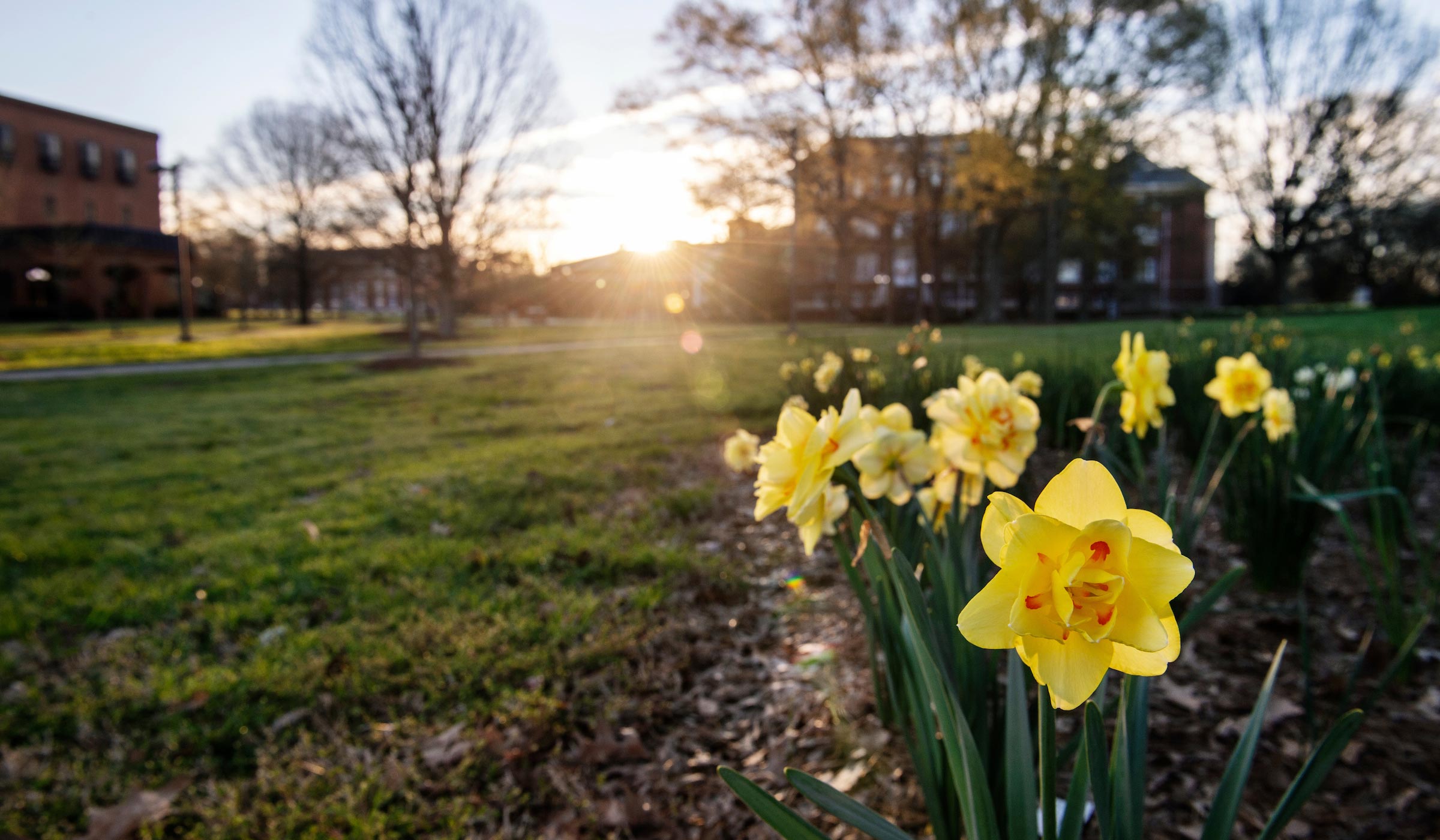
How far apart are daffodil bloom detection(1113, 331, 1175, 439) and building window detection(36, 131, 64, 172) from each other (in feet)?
154

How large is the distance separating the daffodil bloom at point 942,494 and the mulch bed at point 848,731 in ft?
2.19

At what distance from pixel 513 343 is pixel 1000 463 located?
1696cm

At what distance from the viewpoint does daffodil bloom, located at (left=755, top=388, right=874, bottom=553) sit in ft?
3.34

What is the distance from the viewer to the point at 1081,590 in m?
0.62

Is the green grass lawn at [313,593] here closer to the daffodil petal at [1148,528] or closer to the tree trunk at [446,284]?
the daffodil petal at [1148,528]

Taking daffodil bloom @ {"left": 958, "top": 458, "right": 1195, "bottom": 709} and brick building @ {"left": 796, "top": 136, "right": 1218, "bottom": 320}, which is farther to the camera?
brick building @ {"left": 796, "top": 136, "right": 1218, "bottom": 320}

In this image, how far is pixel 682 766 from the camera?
1879 millimetres

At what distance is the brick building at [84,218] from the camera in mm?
29250

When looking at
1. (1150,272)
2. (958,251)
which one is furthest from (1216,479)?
(1150,272)

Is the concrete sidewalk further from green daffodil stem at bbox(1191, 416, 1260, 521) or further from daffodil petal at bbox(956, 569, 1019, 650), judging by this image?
daffodil petal at bbox(956, 569, 1019, 650)

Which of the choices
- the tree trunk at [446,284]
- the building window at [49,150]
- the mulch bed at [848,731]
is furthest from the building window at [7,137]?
the mulch bed at [848,731]

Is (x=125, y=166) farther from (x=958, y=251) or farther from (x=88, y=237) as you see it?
(x=958, y=251)

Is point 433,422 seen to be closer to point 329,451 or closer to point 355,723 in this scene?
point 329,451

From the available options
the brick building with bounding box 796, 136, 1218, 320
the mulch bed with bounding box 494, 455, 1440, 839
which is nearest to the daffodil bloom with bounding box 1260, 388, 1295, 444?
the mulch bed with bounding box 494, 455, 1440, 839
